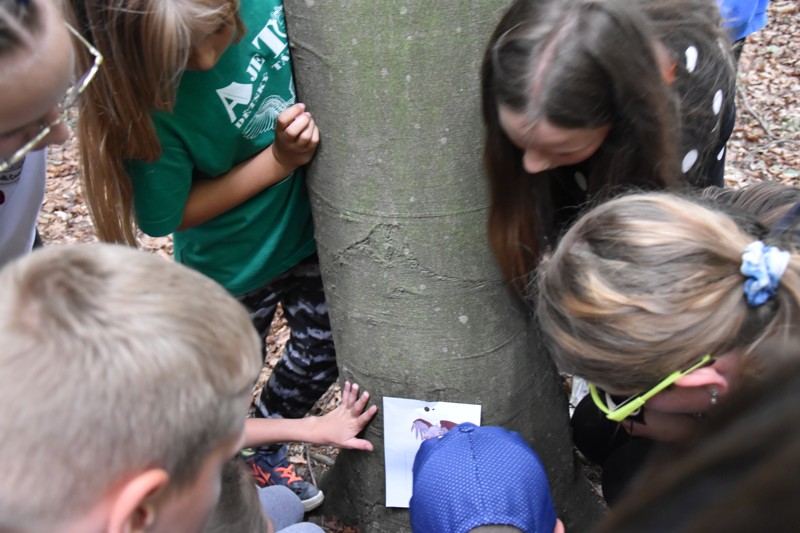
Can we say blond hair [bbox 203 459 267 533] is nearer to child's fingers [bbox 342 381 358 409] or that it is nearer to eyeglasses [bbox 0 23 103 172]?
child's fingers [bbox 342 381 358 409]

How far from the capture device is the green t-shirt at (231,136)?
1.62 m

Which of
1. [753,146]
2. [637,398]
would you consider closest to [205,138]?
[637,398]

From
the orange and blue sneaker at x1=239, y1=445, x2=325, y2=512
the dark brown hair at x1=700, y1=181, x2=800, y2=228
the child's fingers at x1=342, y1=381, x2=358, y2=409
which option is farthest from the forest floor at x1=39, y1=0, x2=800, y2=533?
the dark brown hair at x1=700, y1=181, x2=800, y2=228

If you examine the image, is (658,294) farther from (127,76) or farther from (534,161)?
(127,76)

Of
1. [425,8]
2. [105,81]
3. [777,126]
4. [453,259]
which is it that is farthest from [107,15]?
[777,126]

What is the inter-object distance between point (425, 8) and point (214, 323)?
0.78 metres

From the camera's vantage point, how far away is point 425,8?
1411 mm

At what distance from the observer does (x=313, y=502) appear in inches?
90.8

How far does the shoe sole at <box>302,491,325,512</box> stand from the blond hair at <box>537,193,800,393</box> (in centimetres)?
125

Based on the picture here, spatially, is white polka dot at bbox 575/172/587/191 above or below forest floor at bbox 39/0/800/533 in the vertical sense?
→ above

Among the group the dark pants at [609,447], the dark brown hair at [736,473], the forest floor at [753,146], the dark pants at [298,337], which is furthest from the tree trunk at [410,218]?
the forest floor at [753,146]

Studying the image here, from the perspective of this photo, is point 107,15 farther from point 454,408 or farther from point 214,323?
point 454,408

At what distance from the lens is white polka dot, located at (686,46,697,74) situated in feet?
5.44

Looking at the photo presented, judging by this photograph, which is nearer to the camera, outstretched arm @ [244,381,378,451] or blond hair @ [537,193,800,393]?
blond hair @ [537,193,800,393]
